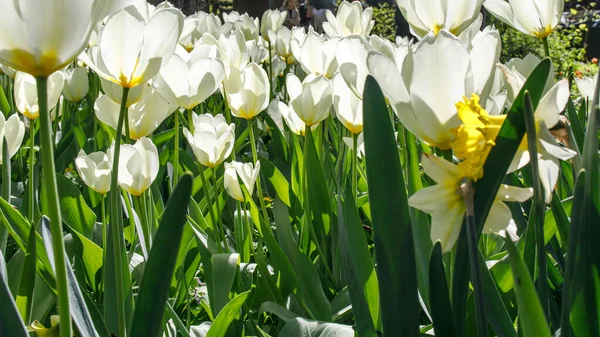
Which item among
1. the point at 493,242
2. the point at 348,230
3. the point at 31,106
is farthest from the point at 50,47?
the point at 493,242

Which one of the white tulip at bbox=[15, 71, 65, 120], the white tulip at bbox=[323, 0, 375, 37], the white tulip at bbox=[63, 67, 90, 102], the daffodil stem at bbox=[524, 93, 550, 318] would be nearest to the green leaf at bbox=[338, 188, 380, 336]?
the daffodil stem at bbox=[524, 93, 550, 318]

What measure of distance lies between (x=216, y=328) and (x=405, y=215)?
48 cm

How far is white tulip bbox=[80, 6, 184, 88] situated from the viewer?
880mm

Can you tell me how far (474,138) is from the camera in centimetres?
60

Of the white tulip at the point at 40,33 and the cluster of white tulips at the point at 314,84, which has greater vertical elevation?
the white tulip at the point at 40,33

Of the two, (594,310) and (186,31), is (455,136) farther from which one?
(186,31)

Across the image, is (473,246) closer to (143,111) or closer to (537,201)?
(537,201)

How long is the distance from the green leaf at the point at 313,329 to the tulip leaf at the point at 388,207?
1.35ft

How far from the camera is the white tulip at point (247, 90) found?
5.02 ft

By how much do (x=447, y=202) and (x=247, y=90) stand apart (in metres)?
0.99

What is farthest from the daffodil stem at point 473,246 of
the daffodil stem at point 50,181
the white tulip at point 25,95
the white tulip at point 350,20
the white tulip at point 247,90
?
the white tulip at point 350,20

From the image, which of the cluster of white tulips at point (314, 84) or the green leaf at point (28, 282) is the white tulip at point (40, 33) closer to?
the cluster of white tulips at point (314, 84)

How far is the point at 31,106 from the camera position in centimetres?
156

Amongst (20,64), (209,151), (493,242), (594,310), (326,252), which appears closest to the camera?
(20,64)
